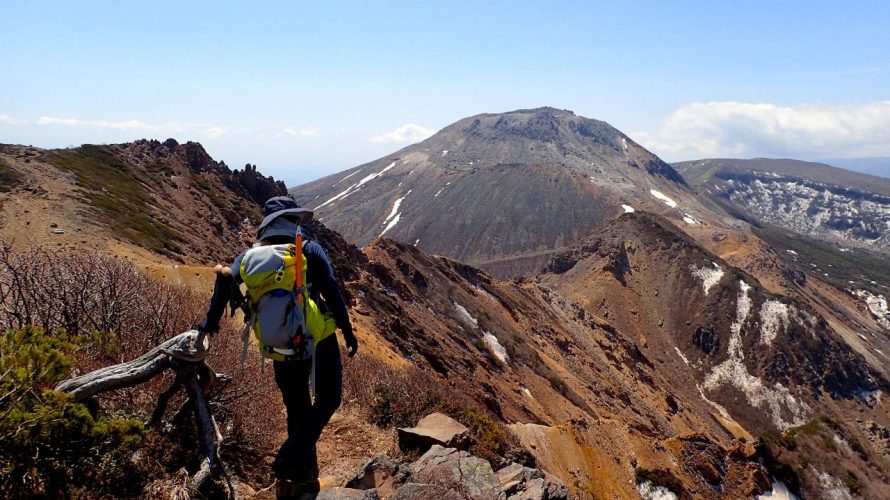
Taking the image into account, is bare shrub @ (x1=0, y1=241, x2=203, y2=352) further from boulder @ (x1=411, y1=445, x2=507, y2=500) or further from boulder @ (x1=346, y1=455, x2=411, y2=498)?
boulder @ (x1=411, y1=445, x2=507, y2=500)

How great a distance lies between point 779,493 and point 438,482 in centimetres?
2090

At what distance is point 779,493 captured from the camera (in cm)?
1969

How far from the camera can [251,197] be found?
44.4 m

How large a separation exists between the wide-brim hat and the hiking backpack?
0.96 ft

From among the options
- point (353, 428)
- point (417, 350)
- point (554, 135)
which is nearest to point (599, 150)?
point (554, 135)

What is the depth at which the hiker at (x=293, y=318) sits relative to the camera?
388cm

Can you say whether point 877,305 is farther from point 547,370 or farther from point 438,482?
point 438,482

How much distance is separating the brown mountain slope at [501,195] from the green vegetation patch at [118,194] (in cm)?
7056

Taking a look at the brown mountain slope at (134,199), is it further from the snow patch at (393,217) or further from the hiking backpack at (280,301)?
the snow patch at (393,217)

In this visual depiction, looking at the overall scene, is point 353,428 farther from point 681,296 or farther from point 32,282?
point 681,296

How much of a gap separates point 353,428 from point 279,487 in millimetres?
2776

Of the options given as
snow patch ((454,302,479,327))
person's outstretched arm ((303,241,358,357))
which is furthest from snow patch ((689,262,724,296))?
person's outstretched arm ((303,241,358,357))

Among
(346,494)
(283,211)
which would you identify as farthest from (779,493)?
(283,211)

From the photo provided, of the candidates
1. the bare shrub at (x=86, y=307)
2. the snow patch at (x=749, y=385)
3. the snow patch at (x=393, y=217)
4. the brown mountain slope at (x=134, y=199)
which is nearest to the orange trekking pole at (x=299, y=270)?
the bare shrub at (x=86, y=307)
